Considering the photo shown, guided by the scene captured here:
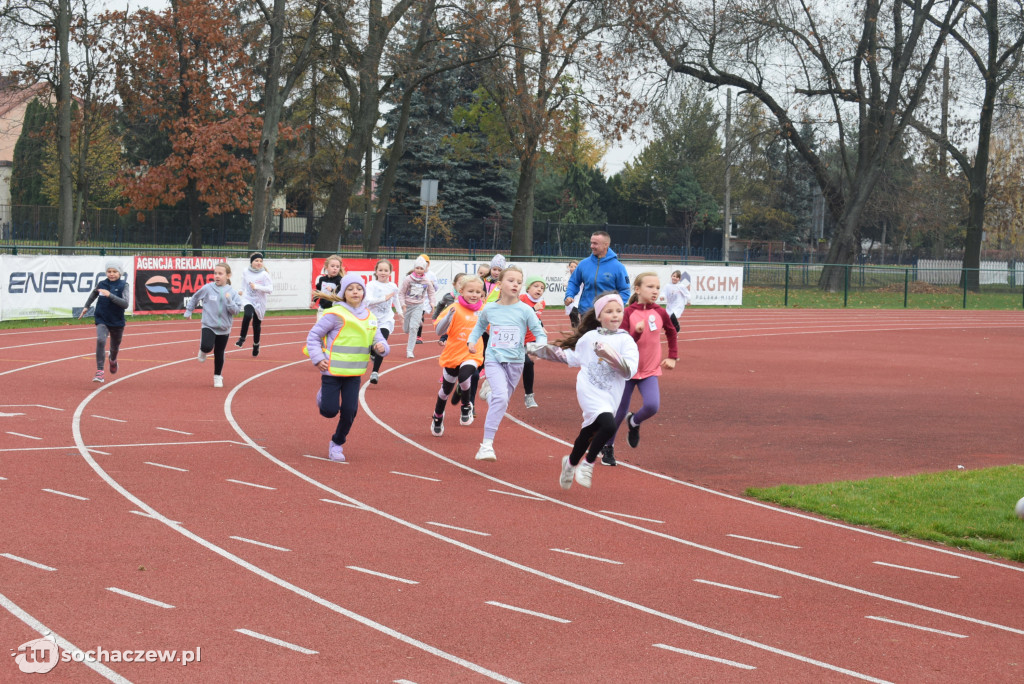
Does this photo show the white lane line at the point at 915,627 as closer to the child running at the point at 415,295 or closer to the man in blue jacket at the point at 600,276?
the man in blue jacket at the point at 600,276

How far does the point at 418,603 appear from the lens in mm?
5992

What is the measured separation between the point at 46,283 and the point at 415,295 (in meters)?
9.71

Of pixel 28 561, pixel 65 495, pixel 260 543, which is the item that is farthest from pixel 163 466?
pixel 28 561

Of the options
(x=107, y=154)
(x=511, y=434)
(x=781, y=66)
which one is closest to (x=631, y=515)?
(x=511, y=434)

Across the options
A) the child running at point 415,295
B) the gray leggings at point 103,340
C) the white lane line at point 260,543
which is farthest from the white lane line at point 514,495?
the child running at point 415,295

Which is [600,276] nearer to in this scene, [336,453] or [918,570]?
[336,453]

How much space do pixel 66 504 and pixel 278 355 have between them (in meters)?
11.4

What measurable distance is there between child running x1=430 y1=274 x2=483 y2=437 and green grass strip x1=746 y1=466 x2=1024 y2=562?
3.56 metres

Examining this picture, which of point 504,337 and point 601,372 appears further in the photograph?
point 504,337

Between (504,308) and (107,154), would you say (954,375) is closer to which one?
(504,308)

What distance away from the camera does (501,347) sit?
10133mm

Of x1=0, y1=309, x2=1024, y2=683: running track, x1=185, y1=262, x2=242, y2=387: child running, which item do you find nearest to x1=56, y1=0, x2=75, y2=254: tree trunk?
x1=185, y1=262, x2=242, y2=387: child running

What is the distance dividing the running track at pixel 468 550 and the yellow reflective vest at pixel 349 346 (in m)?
0.89

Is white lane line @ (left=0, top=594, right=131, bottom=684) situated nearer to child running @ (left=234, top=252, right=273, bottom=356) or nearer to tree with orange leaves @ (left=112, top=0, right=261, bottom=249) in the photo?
child running @ (left=234, top=252, right=273, bottom=356)
